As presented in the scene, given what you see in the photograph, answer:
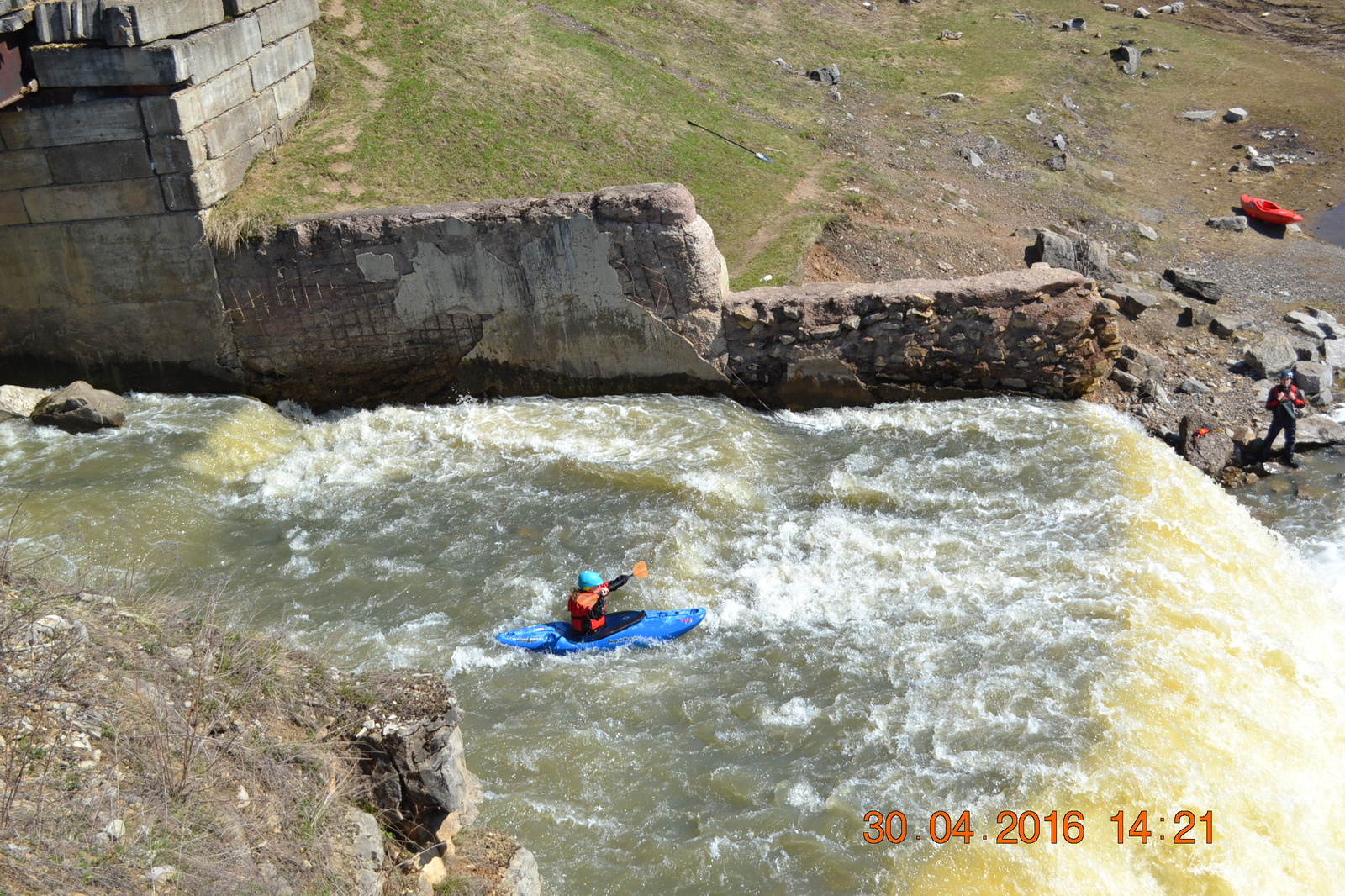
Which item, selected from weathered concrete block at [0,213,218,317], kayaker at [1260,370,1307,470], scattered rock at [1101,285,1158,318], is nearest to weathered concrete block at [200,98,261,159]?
weathered concrete block at [0,213,218,317]

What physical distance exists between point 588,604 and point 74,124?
26.9 feet

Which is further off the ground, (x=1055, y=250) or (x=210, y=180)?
(x=210, y=180)

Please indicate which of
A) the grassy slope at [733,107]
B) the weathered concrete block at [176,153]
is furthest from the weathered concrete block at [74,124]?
the grassy slope at [733,107]

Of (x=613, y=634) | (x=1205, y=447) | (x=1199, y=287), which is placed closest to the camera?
(x=613, y=634)

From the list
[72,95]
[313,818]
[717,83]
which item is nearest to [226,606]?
[313,818]

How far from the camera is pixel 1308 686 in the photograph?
6.91 metres

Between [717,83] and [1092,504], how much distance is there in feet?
40.1

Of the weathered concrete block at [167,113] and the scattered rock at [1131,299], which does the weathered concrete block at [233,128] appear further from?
the scattered rock at [1131,299]

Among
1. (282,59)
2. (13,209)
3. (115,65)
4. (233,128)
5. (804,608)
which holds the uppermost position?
(115,65)

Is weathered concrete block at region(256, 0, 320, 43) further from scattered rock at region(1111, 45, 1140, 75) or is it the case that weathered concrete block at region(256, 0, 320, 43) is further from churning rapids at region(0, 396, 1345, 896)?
scattered rock at region(1111, 45, 1140, 75)

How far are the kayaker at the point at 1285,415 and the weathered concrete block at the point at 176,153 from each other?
40.0ft

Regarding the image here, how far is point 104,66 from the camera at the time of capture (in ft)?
34.1

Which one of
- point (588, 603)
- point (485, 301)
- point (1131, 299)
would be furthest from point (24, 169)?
point (1131, 299)

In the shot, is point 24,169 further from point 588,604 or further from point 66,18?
point 588,604
